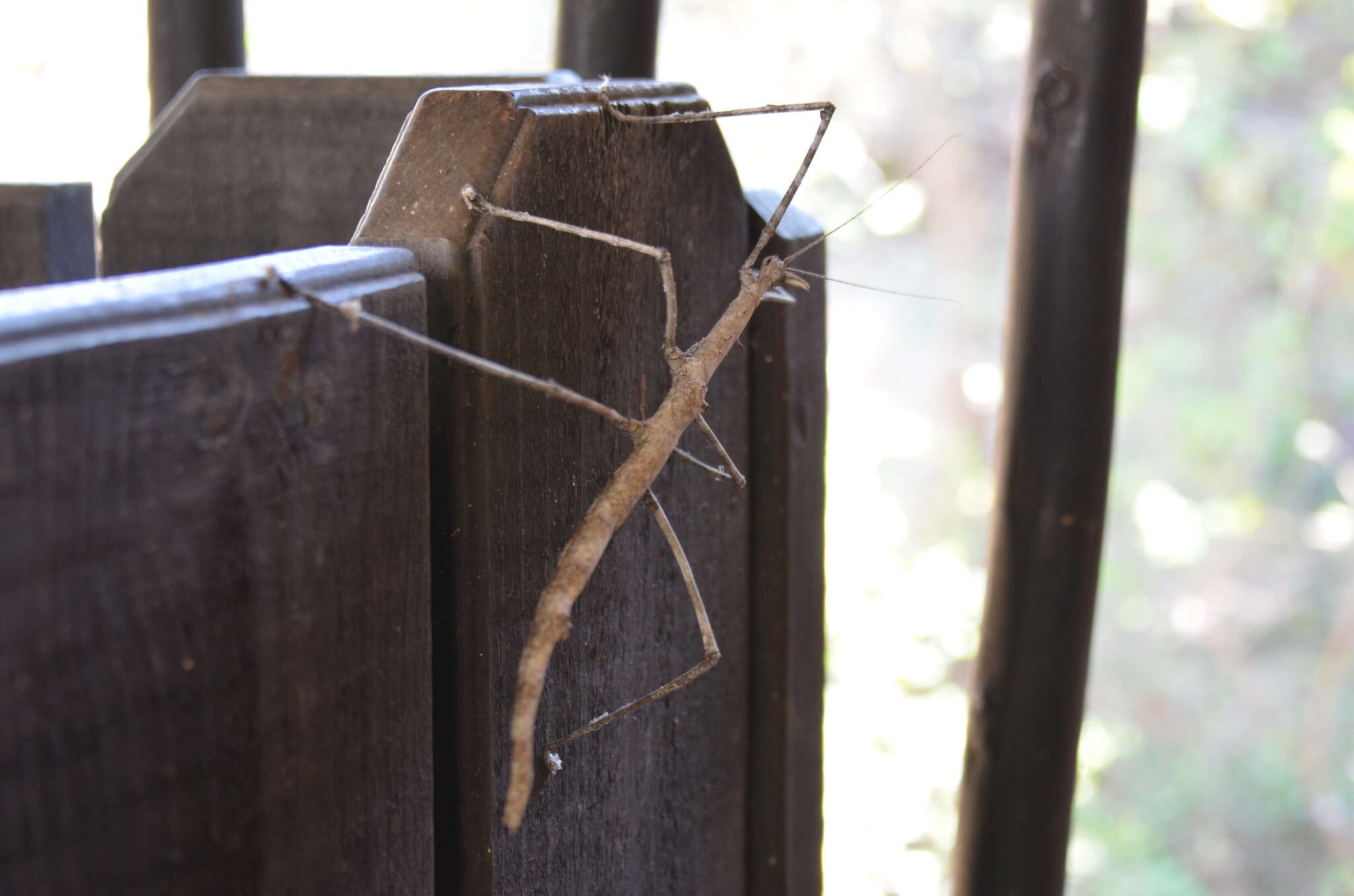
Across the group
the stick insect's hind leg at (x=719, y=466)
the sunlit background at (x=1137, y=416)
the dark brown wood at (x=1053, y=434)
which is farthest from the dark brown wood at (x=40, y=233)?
the sunlit background at (x=1137, y=416)

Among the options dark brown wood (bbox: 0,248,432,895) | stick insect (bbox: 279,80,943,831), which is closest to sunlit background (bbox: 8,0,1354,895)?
stick insect (bbox: 279,80,943,831)

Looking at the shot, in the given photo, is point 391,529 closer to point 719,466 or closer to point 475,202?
point 475,202

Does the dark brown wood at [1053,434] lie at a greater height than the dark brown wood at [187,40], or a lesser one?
lesser

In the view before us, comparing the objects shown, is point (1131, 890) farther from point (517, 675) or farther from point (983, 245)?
point (517, 675)

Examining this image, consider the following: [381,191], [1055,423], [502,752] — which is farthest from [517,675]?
[1055,423]

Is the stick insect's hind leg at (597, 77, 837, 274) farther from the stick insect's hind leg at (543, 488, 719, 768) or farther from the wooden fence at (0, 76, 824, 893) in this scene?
the stick insect's hind leg at (543, 488, 719, 768)

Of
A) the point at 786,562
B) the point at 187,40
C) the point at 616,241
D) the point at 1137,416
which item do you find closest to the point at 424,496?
the point at 616,241

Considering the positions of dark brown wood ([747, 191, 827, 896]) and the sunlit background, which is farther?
the sunlit background

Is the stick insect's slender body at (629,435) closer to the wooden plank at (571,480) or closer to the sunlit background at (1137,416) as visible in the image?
the wooden plank at (571,480)
